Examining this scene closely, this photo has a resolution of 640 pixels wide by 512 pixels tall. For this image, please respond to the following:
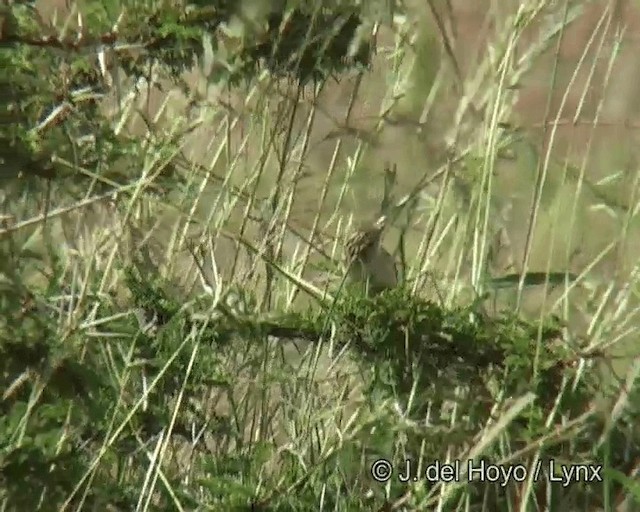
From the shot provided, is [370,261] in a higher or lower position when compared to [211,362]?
higher

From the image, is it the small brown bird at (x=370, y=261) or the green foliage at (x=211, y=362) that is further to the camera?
the small brown bird at (x=370, y=261)

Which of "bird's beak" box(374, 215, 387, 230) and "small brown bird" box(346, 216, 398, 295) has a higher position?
"bird's beak" box(374, 215, 387, 230)

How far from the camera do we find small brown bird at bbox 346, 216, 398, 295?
3.13 ft

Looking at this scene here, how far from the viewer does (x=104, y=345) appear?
102 centimetres

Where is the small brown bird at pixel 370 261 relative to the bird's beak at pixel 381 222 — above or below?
below

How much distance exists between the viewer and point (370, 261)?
38.5 inches

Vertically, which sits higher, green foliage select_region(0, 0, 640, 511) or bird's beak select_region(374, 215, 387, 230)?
bird's beak select_region(374, 215, 387, 230)

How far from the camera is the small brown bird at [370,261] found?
0.95 meters

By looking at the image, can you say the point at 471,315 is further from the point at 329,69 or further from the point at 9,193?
the point at 9,193

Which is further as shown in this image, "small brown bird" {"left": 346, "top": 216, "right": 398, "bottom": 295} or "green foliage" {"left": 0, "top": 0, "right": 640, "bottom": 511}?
"small brown bird" {"left": 346, "top": 216, "right": 398, "bottom": 295}

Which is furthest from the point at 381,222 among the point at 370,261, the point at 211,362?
the point at 211,362

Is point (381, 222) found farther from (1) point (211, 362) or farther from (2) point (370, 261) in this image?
(1) point (211, 362)

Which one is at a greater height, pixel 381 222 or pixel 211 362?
pixel 381 222

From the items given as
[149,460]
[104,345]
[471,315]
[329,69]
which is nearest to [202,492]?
[149,460]
